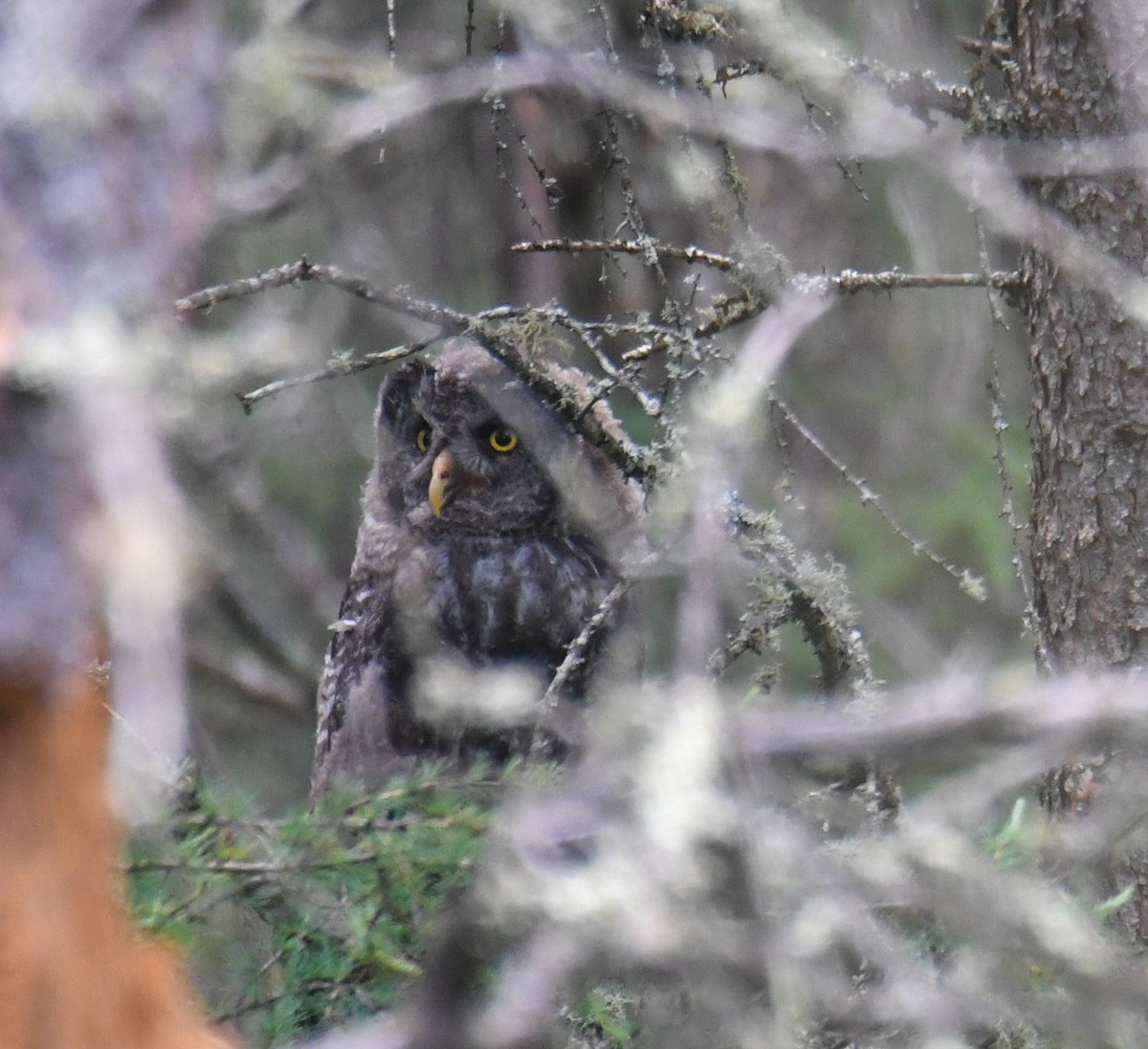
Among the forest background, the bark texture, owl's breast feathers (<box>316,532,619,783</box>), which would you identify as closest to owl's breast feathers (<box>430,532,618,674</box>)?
owl's breast feathers (<box>316,532,619,783</box>)

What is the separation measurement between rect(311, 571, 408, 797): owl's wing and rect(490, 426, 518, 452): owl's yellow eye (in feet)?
1.63

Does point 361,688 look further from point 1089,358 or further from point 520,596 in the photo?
point 1089,358

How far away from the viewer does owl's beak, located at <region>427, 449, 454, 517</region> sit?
412cm

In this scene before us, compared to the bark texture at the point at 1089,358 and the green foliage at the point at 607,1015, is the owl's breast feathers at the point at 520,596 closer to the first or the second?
the bark texture at the point at 1089,358

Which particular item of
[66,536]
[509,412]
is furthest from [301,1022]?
[509,412]

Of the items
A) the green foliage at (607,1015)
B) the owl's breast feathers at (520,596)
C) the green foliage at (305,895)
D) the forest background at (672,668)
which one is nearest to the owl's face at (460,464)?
the owl's breast feathers at (520,596)

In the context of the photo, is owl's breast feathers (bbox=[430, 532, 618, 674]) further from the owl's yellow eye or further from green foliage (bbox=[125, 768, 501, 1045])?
green foliage (bbox=[125, 768, 501, 1045])

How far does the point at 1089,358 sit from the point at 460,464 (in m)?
2.06

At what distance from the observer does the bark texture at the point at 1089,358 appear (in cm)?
242

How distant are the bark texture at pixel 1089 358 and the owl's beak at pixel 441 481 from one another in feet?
6.37

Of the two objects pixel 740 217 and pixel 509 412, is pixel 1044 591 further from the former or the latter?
pixel 509 412

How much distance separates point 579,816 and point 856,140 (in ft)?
3.85

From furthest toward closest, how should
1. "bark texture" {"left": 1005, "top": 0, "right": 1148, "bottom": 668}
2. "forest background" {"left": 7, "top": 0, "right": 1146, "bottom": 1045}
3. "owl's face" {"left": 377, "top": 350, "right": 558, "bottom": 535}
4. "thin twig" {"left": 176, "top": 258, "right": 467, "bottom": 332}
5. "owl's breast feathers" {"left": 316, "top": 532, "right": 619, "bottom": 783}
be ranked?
"owl's face" {"left": 377, "top": 350, "right": 558, "bottom": 535}
"owl's breast feathers" {"left": 316, "top": 532, "right": 619, "bottom": 783}
"bark texture" {"left": 1005, "top": 0, "right": 1148, "bottom": 668}
"thin twig" {"left": 176, "top": 258, "right": 467, "bottom": 332}
"forest background" {"left": 7, "top": 0, "right": 1146, "bottom": 1045}

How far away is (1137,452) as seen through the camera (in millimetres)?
2463
